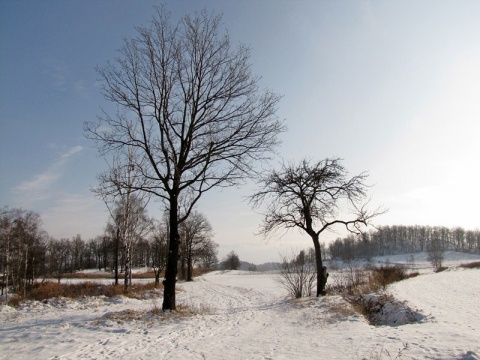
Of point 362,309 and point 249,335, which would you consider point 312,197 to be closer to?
point 362,309

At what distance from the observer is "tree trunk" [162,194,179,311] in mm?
11070

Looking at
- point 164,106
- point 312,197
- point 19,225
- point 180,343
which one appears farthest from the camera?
point 19,225

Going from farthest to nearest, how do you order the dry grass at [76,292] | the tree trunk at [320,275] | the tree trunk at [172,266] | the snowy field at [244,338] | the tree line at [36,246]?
the tree line at [36,246] < the dry grass at [76,292] < the tree trunk at [320,275] < the tree trunk at [172,266] < the snowy field at [244,338]

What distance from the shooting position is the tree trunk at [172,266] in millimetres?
11070

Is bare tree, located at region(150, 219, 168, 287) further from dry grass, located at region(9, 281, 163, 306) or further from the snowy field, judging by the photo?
the snowy field

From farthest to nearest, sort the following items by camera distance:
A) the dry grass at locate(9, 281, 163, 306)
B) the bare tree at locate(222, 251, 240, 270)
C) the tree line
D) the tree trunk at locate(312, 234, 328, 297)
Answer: the bare tree at locate(222, 251, 240, 270) → the tree line → the dry grass at locate(9, 281, 163, 306) → the tree trunk at locate(312, 234, 328, 297)

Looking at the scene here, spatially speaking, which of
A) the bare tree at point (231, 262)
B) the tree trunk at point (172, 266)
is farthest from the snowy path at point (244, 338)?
the bare tree at point (231, 262)

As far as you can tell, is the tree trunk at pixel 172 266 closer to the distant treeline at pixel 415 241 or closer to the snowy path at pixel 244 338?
the snowy path at pixel 244 338

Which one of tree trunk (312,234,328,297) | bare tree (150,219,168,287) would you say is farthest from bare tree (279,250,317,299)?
bare tree (150,219,168,287)

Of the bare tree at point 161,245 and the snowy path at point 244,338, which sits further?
the bare tree at point 161,245

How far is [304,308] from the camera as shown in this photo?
41.7 ft

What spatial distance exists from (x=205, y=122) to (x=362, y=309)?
9.70 metres

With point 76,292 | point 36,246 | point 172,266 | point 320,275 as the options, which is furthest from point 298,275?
point 36,246

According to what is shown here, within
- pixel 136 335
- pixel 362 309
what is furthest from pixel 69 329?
pixel 362 309
